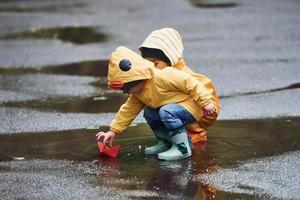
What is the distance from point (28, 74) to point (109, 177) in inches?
200

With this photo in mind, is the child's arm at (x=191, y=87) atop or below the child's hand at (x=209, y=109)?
atop

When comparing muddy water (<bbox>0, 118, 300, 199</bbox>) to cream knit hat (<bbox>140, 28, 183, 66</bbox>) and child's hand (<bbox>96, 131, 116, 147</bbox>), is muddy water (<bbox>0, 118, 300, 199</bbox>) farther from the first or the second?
cream knit hat (<bbox>140, 28, 183, 66</bbox>)

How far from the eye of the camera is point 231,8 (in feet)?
52.3

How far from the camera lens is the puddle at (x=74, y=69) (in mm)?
10758

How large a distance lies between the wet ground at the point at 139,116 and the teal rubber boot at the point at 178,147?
110 mm

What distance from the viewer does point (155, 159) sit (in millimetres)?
6402

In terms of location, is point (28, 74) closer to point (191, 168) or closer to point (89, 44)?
point (89, 44)

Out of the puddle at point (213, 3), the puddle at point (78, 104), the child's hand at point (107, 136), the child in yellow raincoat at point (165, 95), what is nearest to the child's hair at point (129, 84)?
the child in yellow raincoat at point (165, 95)

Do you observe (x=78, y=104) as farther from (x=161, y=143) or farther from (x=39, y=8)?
(x=39, y=8)

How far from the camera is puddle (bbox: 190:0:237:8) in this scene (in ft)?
53.8

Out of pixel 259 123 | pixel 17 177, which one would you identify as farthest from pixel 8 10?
pixel 17 177

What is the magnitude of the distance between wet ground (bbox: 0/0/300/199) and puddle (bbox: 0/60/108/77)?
0.6 inches

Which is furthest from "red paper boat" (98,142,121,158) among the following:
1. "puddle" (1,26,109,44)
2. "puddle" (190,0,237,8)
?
"puddle" (190,0,237,8)

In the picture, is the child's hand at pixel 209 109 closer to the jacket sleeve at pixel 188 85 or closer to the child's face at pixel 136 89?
the jacket sleeve at pixel 188 85
